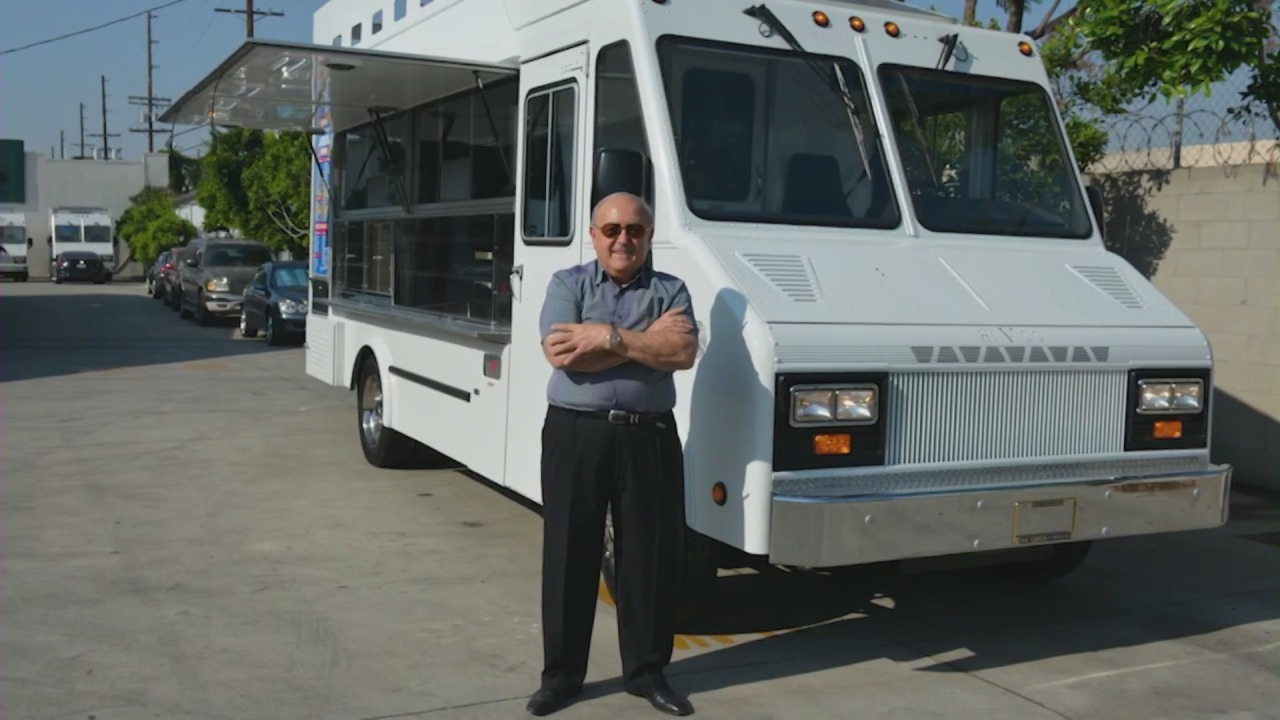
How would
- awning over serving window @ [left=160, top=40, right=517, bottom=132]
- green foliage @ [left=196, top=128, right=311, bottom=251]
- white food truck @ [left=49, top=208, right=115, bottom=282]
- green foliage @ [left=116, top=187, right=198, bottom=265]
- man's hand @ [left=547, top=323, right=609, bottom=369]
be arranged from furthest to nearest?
green foliage @ [left=116, top=187, right=198, bottom=265], white food truck @ [left=49, top=208, right=115, bottom=282], green foliage @ [left=196, top=128, right=311, bottom=251], awning over serving window @ [left=160, top=40, right=517, bottom=132], man's hand @ [left=547, top=323, right=609, bottom=369]

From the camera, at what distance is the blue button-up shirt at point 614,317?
4664 mm

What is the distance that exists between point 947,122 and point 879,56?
1.55 feet

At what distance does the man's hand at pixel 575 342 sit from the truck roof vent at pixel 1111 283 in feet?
8.12

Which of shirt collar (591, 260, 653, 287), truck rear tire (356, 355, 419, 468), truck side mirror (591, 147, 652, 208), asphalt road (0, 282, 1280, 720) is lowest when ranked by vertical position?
asphalt road (0, 282, 1280, 720)

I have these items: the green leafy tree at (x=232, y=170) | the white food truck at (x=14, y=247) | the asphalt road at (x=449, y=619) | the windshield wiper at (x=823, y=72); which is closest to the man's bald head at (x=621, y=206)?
the windshield wiper at (x=823, y=72)

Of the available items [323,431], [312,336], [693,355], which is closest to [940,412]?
[693,355]

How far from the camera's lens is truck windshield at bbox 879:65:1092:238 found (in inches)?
234

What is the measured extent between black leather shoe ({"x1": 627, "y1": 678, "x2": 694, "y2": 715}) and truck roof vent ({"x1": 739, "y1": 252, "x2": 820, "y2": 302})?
153cm

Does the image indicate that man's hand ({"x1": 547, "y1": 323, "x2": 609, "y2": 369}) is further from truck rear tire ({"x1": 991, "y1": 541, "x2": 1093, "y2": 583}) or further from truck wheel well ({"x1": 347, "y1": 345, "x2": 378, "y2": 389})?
truck wheel well ({"x1": 347, "y1": 345, "x2": 378, "y2": 389})

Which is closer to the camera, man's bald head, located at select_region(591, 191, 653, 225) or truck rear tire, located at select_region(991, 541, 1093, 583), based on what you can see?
man's bald head, located at select_region(591, 191, 653, 225)

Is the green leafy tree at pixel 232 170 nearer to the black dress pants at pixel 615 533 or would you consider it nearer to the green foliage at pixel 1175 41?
the green foliage at pixel 1175 41

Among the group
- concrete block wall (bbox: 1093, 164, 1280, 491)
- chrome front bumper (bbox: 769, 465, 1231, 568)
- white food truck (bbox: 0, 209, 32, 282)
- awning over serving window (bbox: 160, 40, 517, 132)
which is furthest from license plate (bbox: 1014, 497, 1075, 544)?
white food truck (bbox: 0, 209, 32, 282)

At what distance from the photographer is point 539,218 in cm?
636

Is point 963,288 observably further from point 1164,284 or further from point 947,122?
point 1164,284
